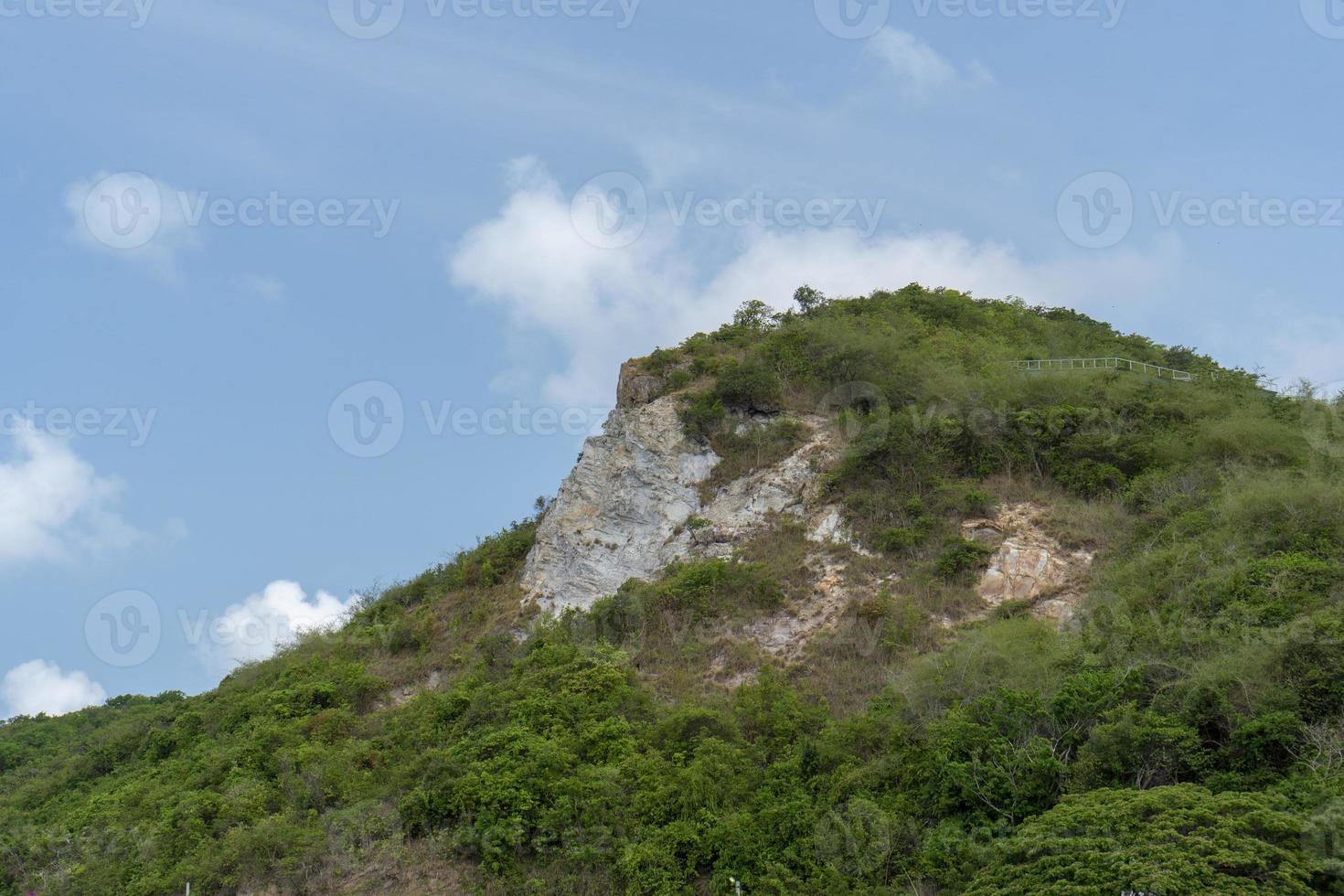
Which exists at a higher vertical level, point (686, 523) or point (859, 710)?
point (686, 523)

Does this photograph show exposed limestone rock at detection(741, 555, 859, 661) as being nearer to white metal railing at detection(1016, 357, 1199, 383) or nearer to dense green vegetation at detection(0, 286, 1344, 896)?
dense green vegetation at detection(0, 286, 1344, 896)

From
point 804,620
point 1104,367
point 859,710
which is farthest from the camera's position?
point 1104,367

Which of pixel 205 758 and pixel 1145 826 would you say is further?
pixel 205 758

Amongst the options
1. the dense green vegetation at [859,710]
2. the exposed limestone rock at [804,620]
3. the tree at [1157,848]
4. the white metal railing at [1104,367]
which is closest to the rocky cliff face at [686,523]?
the exposed limestone rock at [804,620]

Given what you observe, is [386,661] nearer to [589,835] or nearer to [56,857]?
[56,857]

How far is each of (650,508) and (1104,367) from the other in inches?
563

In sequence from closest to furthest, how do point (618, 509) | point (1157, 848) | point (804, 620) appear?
point (1157, 848)
point (804, 620)
point (618, 509)

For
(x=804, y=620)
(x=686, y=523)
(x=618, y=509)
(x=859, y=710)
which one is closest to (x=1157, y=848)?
(x=859, y=710)

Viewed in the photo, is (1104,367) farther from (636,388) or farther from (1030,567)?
(636,388)

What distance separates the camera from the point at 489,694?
28.2 meters

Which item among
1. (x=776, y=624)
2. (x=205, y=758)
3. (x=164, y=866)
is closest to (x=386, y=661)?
(x=205, y=758)

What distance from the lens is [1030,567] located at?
29.2m

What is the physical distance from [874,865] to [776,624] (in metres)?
9.24

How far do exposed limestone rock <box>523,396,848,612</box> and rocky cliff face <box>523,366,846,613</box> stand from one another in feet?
0.08
